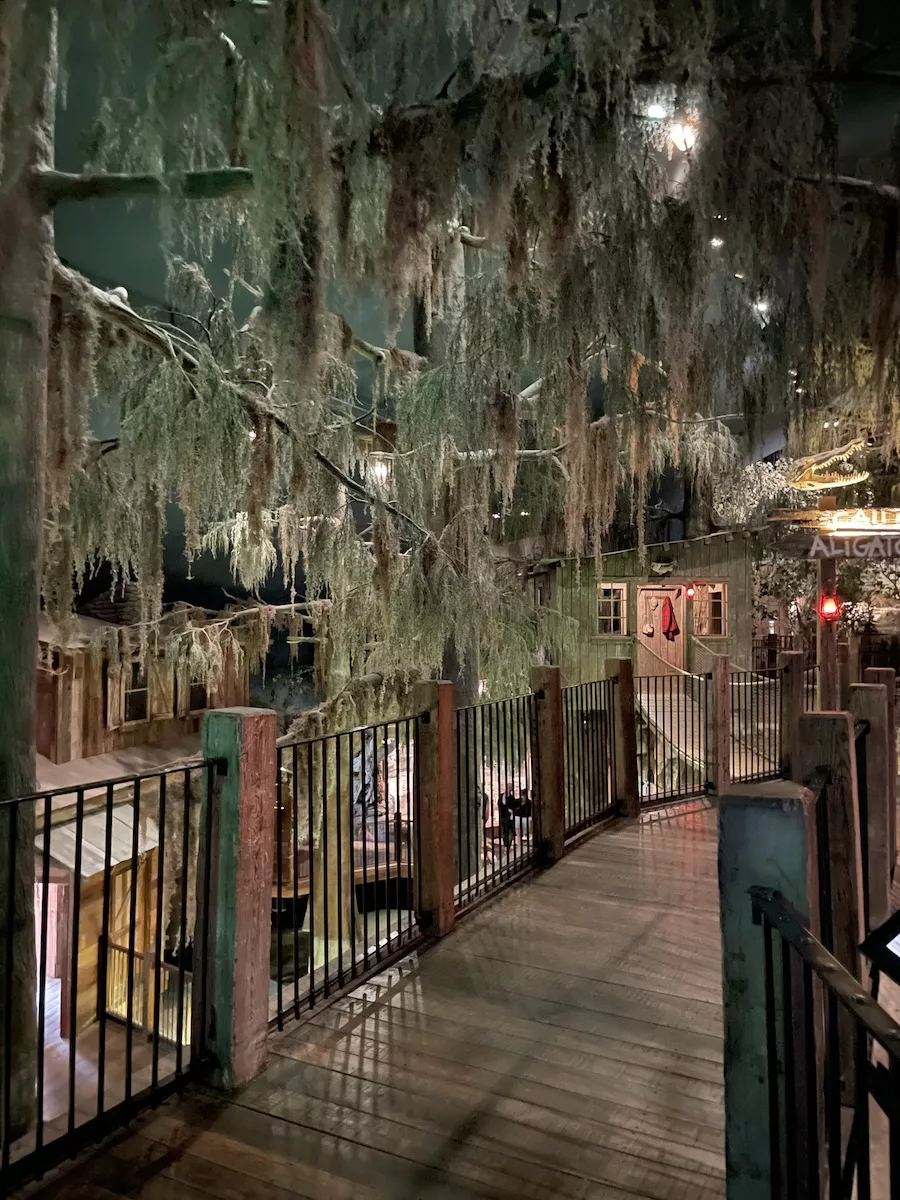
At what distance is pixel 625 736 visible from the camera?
26.5ft

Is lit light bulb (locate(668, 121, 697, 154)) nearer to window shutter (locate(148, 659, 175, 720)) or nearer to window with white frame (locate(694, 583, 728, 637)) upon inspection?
window shutter (locate(148, 659, 175, 720))

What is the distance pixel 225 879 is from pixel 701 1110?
90.6 inches

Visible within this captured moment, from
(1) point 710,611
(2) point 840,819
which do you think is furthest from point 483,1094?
(1) point 710,611

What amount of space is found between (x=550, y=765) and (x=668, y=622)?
1568cm

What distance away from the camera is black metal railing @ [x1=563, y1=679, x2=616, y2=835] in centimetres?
772

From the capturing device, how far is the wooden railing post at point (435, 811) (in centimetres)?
513

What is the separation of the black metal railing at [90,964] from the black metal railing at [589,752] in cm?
Answer: 369

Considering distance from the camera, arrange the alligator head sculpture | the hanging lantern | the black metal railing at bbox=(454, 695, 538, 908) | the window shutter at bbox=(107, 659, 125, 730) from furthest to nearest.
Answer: the alligator head sculpture
the window shutter at bbox=(107, 659, 125, 730)
the hanging lantern
the black metal railing at bbox=(454, 695, 538, 908)

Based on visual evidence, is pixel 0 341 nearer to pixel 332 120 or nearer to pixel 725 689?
pixel 332 120

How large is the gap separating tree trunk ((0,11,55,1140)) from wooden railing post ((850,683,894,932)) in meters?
5.24

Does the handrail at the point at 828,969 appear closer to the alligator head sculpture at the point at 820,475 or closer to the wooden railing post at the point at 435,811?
the wooden railing post at the point at 435,811

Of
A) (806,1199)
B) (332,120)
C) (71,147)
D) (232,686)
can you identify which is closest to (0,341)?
(332,120)

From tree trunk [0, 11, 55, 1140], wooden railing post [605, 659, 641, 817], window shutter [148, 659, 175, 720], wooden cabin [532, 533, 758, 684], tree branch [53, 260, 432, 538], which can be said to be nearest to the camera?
tree trunk [0, 11, 55, 1140]

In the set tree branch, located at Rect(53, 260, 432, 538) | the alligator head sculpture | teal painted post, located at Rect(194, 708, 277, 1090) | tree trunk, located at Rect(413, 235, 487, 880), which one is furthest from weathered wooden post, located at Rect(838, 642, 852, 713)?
teal painted post, located at Rect(194, 708, 277, 1090)
